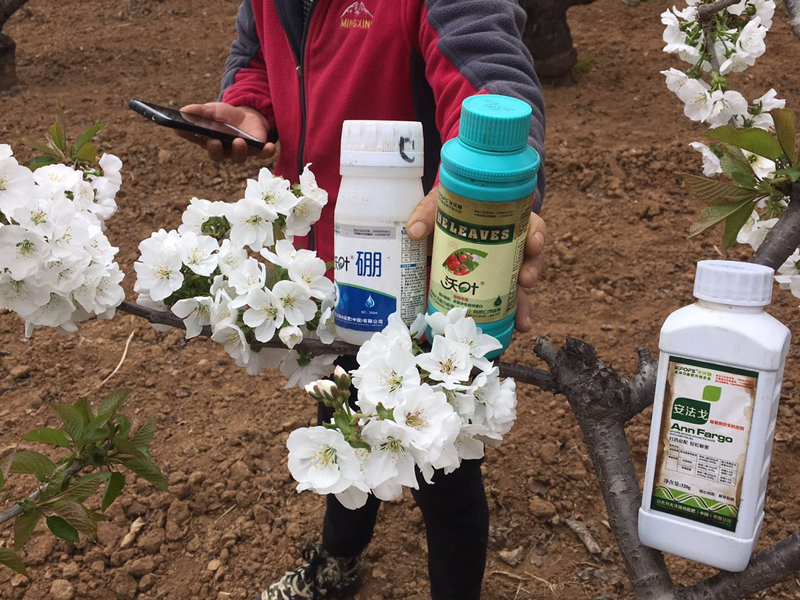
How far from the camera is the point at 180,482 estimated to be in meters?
2.55

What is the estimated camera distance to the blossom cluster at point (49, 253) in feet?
3.43

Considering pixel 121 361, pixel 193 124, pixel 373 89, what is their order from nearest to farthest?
1. pixel 193 124
2. pixel 373 89
3. pixel 121 361

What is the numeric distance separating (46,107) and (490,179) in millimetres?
4899

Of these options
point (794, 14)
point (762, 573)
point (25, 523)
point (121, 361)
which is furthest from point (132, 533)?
point (794, 14)

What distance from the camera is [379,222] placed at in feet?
3.59

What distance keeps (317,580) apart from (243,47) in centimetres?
154

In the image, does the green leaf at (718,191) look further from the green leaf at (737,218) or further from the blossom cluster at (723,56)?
the blossom cluster at (723,56)

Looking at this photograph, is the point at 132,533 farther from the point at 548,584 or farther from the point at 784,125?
the point at 784,125

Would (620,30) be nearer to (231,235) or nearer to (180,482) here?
(180,482)

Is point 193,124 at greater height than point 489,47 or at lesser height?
lesser

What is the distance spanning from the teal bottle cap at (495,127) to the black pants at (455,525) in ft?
2.95

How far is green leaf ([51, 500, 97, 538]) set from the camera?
1.21 meters

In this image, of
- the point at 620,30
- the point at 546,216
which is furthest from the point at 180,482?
the point at 620,30

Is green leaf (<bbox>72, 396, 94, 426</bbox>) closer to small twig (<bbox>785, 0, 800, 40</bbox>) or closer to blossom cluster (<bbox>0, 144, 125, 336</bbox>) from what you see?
blossom cluster (<bbox>0, 144, 125, 336</bbox>)
